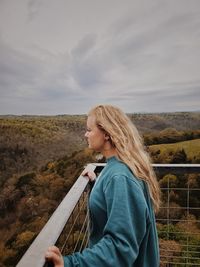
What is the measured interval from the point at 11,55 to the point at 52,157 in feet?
50.2

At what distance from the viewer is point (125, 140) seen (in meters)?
1.11

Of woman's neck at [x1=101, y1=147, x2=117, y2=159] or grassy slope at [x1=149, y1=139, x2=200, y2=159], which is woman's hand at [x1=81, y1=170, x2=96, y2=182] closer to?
woman's neck at [x1=101, y1=147, x2=117, y2=159]

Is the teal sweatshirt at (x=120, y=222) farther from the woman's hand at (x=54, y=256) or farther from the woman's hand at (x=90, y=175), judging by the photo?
the woman's hand at (x=90, y=175)

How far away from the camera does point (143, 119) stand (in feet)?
47.0

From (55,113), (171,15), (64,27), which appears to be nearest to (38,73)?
(64,27)

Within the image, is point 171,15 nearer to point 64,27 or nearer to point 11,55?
point 64,27

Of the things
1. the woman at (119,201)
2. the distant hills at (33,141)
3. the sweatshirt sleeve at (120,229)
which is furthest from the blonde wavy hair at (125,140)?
the distant hills at (33,141)

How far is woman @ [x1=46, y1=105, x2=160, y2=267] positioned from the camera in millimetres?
886

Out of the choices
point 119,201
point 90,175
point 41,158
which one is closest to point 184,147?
point 90,175

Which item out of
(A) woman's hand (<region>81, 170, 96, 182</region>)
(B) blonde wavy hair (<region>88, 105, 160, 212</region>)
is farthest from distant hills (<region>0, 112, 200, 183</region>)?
(B) blonde wavy hair (<region>88, 105, 160, 212</region>)

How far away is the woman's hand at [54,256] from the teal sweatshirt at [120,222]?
0.04 meters

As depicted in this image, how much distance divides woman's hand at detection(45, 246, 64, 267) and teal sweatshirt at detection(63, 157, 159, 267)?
0.04 m

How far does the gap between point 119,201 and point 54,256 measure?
25 cm

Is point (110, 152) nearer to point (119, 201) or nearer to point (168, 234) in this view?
point (119, 201)
